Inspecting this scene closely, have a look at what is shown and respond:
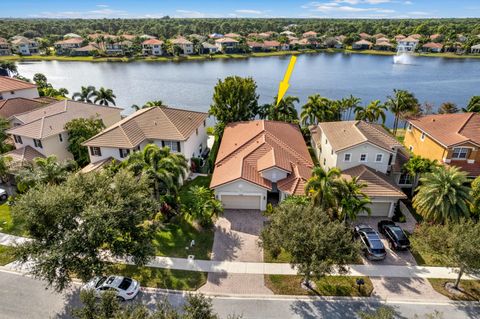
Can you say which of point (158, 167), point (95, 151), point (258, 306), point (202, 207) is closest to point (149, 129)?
point (95, 151)

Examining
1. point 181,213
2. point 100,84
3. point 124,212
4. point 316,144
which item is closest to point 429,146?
point 316,144

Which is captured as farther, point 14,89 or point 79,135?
point 14,89

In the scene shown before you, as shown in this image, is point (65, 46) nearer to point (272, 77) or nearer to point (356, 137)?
point (272, 77)

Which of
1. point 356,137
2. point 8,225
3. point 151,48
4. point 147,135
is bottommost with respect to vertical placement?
point 8,225

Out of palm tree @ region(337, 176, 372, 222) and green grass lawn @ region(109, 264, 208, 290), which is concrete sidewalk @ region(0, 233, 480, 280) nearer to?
green grass lawn @ region(109, 264, 208, 290)

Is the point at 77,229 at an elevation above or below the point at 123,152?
above

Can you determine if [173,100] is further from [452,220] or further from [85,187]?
[452,220]

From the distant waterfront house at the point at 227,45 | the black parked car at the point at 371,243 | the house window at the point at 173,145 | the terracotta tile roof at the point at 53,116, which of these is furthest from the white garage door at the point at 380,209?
the distant waterfront house at the point at 227,45
